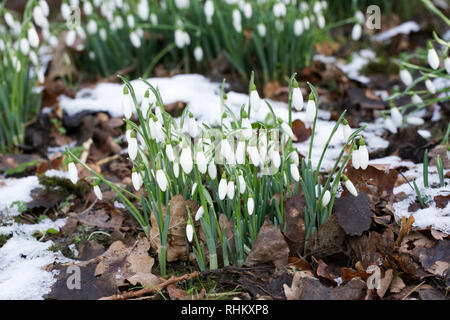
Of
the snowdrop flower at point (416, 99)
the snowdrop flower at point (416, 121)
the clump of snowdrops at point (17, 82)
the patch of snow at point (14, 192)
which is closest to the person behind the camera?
the patch of snow at point (14, 192)

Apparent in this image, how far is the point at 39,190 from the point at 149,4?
1696 millimetres

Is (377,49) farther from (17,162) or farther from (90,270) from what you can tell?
(90,270)

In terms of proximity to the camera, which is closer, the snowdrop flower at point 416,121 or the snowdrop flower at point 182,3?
the snowdrop flower at point 416,121

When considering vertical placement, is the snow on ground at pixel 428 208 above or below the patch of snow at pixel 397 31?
below

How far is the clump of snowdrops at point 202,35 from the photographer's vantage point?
3.35 m

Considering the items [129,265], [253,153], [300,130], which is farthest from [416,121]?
[129,265]

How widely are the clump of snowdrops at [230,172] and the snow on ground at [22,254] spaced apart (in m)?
0.40

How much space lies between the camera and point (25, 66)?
3.12 meters

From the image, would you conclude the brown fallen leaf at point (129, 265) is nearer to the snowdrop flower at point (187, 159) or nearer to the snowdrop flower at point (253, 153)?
the snowdrop flower at point (187, 159)

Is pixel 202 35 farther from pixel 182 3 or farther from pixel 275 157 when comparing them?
pixel 275 157

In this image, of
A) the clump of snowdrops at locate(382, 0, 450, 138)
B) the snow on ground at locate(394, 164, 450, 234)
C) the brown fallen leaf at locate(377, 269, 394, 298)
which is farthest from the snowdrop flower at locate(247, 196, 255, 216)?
the clump of snowdrops at locate(382, 0, 450, 138)

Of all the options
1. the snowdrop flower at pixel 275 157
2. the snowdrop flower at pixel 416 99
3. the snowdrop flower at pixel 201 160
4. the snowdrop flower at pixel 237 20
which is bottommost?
the snowdrop flower at pixel 416 99

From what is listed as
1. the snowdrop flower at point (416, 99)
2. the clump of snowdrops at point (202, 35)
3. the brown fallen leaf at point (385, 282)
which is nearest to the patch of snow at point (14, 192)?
the clump of snowdrops at point (202, 35)

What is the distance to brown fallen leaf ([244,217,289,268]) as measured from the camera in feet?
6.08
